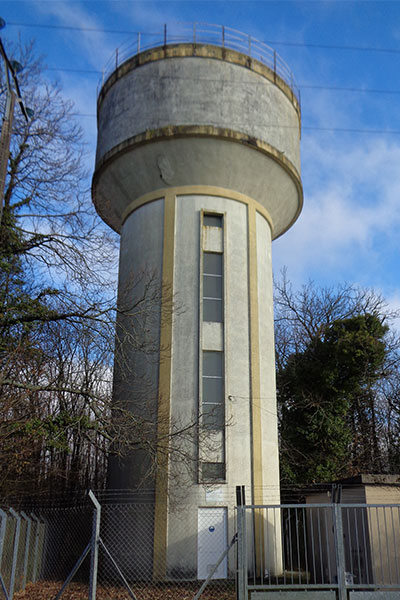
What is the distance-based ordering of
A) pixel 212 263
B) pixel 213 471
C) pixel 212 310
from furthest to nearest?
1. pixel 212 263
2. pixel 212 310
3. pixel 213 471

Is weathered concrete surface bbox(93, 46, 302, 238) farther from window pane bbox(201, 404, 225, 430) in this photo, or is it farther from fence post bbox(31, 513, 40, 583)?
fence post bbox(31, 513, 40, 583)

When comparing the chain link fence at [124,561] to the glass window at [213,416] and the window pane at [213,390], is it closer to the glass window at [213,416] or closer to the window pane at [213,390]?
the glass window at [213,416]

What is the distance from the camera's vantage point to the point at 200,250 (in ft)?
57.6

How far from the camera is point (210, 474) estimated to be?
15.5 metres

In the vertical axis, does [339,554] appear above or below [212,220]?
below

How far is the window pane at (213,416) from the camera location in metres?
15.9

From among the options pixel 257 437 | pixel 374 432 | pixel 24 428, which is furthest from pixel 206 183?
pixel 374 432

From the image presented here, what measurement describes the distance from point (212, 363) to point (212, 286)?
2472 millimetres

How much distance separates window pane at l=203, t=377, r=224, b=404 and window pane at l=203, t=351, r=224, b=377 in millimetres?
225

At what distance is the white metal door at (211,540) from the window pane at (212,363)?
3.81m

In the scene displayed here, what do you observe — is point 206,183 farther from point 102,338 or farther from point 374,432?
point 374,432

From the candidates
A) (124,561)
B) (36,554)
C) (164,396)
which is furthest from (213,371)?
(36,554)

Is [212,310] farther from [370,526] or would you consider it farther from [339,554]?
[339,554]

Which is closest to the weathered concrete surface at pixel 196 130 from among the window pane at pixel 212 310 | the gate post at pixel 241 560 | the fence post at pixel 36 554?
the window pane at pixel 212 310
